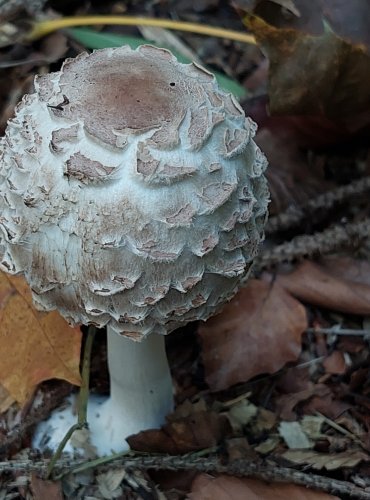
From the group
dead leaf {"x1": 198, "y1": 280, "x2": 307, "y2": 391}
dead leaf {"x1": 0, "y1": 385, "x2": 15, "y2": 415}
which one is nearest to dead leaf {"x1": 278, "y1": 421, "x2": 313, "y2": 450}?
dead leaf {"x1": 198, "y1": 280, "x2": 307, "y2": 391}

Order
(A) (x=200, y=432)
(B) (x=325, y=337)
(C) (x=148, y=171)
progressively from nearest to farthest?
(C) (x=148, y=171) → (A) (x=200, y=432) → (B) (x=325, y=337)

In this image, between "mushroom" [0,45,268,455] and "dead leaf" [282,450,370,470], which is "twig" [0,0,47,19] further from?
"dead leaf" [282,450,370,470]

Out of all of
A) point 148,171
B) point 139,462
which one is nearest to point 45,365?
point 139,462

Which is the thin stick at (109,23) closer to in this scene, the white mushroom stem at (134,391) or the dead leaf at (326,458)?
the white mushroom stem at (134,391)

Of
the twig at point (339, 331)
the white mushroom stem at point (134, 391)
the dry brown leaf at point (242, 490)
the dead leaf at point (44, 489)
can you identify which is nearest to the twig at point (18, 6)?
the white mushroom stem at point (134, 391)

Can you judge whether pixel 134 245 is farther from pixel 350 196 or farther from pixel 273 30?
pixel 350 196

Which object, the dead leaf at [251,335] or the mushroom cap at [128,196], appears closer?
the mushroom cap at [128,196]
